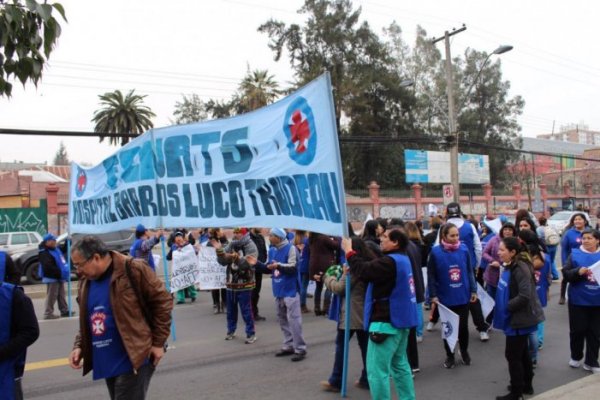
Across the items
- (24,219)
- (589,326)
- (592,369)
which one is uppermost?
(24,219)

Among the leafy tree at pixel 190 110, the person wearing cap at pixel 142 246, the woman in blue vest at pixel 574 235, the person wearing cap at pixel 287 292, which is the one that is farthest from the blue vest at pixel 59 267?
the leafy tree at pixel 190 110

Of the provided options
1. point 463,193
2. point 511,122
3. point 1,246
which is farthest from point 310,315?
point 511,122

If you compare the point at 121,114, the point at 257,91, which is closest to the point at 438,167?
the point at 257,91

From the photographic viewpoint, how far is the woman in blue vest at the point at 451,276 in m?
6.26

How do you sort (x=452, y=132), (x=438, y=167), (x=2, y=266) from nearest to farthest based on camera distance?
(x=2, y=266)
(x=452, y=132)
(x=438, y=167)

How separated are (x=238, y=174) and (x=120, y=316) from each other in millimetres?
2762

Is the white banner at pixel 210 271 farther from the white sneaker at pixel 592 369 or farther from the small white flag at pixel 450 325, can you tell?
the white sneaker at pixel 592 369

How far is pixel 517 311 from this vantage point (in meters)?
5.05

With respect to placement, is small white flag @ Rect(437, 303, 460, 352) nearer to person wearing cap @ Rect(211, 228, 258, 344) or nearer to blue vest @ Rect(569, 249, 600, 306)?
blue vest @ Rect(569, 249, 600, 306)

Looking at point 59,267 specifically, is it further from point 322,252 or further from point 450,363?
point 450,363

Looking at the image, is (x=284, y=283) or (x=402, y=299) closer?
(x=402, y=299)

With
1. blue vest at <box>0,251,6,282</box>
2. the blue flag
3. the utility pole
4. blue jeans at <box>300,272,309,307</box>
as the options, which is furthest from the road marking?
the utility pole

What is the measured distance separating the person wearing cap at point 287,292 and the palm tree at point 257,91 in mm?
38801

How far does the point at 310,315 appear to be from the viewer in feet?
33.1
